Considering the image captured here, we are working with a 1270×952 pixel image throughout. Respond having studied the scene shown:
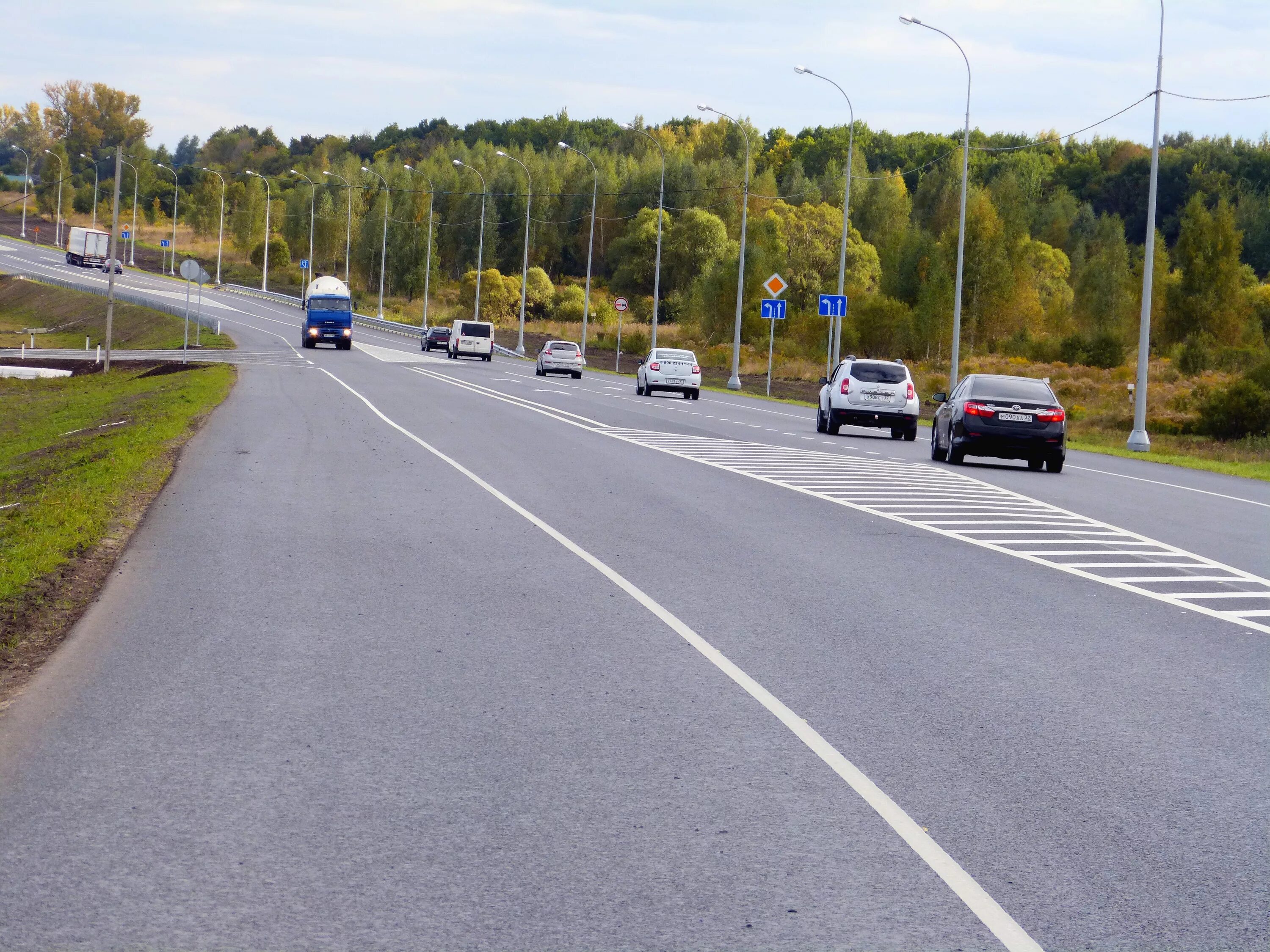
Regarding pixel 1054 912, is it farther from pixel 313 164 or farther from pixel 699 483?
pixel 313 164

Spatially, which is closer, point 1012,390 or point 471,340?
point 1012,390

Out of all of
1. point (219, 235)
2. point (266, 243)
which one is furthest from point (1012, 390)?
point (219, 235)

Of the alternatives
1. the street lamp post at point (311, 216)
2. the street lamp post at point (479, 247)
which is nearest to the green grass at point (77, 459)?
the street lamp post at point (479, 247)

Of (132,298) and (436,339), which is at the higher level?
(132,298)

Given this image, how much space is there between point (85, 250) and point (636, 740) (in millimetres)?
124566

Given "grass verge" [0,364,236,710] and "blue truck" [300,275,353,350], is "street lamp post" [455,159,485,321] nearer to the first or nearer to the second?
"blue truck" [300,275,353,350]

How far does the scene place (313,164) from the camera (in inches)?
7387

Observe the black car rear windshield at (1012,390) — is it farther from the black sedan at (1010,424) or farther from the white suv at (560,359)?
the white suv at (560,359)

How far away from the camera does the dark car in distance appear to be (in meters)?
77.9

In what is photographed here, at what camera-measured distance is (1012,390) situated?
79.0 feet

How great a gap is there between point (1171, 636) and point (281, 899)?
6.78 meters

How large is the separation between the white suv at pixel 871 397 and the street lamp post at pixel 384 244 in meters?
72.7

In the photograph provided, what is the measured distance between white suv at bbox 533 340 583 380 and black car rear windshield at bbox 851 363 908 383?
27.3 m

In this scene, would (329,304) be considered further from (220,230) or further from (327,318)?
(220,230)
